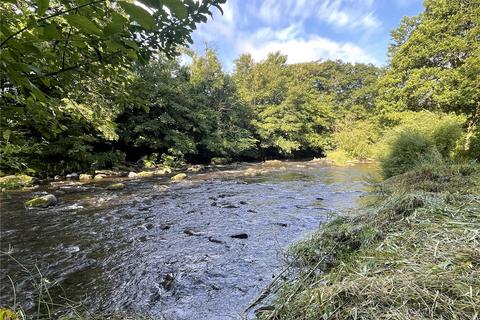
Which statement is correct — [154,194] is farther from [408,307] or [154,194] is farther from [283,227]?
[408,307]

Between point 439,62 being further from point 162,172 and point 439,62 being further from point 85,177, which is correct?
point 85,177

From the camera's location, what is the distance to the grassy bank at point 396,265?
2014 mm

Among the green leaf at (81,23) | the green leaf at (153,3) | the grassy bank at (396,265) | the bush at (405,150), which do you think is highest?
the green leaf at (153,3)

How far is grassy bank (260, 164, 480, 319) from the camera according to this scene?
201 centimetres

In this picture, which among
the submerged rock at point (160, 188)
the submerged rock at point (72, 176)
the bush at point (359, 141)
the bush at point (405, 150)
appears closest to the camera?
the bush at point (405, 150)

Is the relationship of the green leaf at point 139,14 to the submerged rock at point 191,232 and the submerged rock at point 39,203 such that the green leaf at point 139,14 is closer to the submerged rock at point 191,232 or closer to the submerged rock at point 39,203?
the submerged rock at point 191,232

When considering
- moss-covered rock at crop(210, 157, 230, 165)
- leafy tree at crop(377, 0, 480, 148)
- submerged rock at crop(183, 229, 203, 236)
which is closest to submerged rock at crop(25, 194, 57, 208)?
submerged rock at crop(183, 229, 203, 236)

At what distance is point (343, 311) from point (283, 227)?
3897 mm

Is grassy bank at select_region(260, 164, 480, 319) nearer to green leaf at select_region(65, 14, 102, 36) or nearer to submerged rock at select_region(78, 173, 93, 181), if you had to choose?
green leaf at select_region(65, 14, 102, 36)

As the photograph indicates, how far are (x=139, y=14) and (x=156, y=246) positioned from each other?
5.04 meters

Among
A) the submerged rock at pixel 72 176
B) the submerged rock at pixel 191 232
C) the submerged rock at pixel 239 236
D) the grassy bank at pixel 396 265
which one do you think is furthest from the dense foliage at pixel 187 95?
the submerged rock at pixel 239 236

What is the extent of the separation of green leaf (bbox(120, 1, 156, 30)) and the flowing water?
5.59ft

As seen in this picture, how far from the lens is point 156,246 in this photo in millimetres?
5191

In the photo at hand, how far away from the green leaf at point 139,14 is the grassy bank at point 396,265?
7.07 ft
